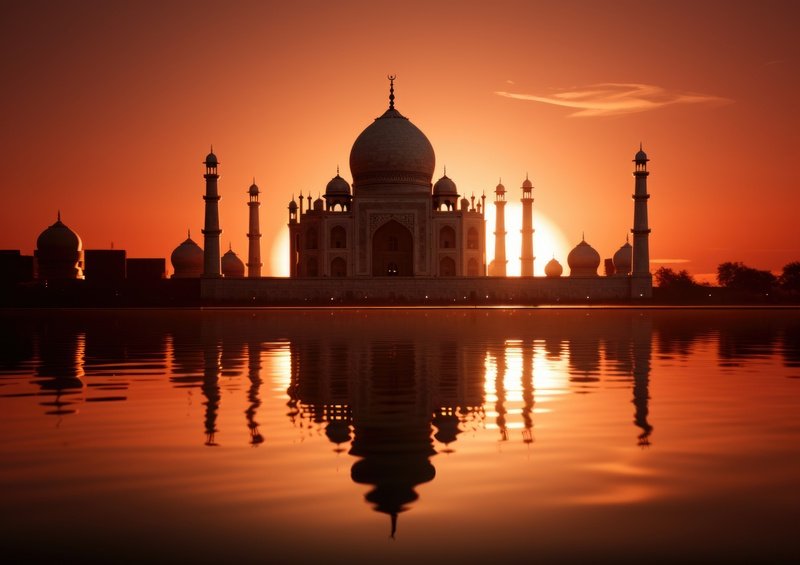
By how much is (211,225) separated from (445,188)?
577 inches

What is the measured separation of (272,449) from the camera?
611 cm

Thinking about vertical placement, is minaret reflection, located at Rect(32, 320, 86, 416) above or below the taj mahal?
below

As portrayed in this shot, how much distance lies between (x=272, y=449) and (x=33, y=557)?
8.19ft

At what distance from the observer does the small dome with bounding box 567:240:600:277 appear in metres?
59.1

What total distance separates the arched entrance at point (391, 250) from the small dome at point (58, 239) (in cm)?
2431

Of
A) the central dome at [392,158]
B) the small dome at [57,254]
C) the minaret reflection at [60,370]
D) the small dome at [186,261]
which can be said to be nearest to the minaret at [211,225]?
the central dome at [392,158]

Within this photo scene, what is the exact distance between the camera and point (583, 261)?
5906 cm

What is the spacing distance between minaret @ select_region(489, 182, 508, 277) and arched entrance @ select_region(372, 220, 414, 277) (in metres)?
6.13

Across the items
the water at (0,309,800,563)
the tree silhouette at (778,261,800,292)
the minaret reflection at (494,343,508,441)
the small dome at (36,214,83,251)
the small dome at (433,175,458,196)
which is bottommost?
the water at (0,309,800,563)

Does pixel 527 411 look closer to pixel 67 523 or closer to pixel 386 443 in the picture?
pixel 386 443

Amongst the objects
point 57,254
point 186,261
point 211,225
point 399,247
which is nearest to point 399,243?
point 399,247

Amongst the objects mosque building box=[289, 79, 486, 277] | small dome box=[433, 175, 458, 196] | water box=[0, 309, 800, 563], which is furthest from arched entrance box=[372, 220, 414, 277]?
water box=[0, 309, 800, 563]

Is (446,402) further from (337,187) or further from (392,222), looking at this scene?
(337,187)

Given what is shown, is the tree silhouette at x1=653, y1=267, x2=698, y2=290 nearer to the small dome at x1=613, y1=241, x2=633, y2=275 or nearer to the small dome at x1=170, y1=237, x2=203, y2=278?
the small dome at x1=613, y1=241, x2=633, y2=275
